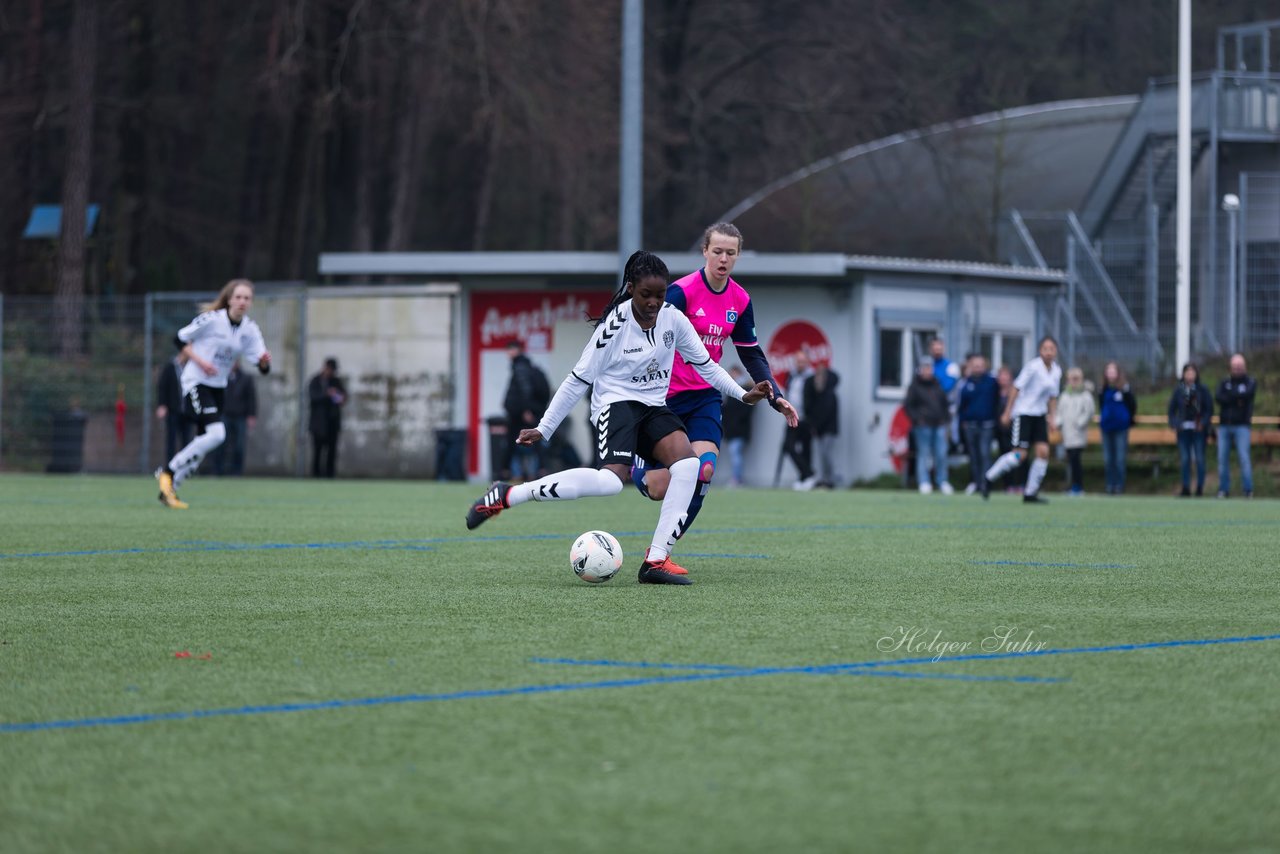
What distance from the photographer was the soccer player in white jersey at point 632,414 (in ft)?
30.9

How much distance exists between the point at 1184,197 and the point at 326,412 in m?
14.3

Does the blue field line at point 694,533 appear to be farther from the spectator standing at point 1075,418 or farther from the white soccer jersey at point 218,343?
the spectator standing at point 1075,418

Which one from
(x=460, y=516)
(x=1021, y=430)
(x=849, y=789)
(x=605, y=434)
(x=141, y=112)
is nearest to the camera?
(x=849, y=789)

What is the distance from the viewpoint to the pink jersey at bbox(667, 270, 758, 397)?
10.1 meters

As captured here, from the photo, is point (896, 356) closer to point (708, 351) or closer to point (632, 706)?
point (708, 351)

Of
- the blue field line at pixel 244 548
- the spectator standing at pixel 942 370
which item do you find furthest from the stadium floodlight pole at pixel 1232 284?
the blue field line at pixel 244 548

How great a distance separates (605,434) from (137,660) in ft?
11.3

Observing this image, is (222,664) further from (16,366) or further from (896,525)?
(16,366)

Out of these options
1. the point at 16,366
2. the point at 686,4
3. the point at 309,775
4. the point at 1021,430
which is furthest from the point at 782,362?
the point at 309,775

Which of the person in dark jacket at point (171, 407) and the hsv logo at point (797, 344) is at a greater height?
the hsv logo at point (797, 344)

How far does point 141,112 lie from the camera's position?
37.2 metres

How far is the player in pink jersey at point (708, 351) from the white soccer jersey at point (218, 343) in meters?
7.75

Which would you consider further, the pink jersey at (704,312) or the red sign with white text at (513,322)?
Result: the red sign with white text at (513,322)

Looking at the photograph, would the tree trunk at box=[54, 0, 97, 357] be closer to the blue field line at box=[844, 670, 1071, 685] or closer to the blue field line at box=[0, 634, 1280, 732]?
the blue field line at box=[0, 634, 1280, 732]
